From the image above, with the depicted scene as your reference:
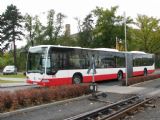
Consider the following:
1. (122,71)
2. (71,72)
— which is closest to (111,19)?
(122,71)

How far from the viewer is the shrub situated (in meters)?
13.8

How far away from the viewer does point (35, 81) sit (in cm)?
2239

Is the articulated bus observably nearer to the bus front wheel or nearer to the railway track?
the bus front wheel

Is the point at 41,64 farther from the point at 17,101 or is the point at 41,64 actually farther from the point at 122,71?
the point at 122,71

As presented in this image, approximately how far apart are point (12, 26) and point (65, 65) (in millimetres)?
49499

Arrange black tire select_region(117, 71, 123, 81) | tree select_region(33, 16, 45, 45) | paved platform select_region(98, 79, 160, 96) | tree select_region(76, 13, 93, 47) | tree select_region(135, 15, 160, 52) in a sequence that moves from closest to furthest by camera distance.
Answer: paved platform select_region(98, 79, 160, 96), black tire select_region(117, 71, 123, 81), tree select_region(135, 15, 160, 52), tree select_region(33, 16, 45, 45), tree select_region(76, 13, 93, 47)

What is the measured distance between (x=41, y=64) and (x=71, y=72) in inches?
110

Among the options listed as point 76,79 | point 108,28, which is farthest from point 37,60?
point 108,28

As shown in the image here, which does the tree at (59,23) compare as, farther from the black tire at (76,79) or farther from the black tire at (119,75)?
the black tire at (76,79)

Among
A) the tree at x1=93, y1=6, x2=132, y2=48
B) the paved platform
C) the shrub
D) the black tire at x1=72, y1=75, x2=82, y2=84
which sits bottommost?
the paved platform

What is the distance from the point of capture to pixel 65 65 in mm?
23688

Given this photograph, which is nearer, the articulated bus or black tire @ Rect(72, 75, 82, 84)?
the articulated bus

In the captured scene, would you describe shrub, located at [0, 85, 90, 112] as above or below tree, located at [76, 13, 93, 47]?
below

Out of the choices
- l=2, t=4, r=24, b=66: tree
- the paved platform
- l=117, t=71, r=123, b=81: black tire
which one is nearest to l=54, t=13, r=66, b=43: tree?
l=2, t=4, r=24, b=66: tree
